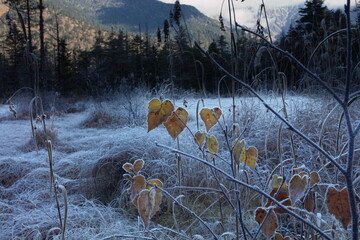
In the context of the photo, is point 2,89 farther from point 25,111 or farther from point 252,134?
point 252,134

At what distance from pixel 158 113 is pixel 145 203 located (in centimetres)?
18

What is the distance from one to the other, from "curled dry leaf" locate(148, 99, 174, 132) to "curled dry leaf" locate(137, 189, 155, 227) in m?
0.13

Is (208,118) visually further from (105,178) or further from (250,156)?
(105,178)

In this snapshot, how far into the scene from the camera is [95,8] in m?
90.2

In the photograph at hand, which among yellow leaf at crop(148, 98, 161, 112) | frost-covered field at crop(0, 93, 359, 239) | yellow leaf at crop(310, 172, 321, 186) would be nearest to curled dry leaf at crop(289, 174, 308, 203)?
yellow leaf at crop(310, 172, 321, 186)

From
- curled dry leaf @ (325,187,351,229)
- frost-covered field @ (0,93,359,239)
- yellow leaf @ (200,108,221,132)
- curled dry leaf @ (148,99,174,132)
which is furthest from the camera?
frost-covered field @ (0,93,359,239)

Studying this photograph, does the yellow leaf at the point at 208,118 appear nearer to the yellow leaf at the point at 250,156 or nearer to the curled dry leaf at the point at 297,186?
the yellow leaf at the point at 250,156

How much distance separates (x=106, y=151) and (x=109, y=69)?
638 inches

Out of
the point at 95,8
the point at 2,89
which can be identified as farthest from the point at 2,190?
the point at 95,8

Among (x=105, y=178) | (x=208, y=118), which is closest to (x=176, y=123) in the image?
(x=208, y=118)

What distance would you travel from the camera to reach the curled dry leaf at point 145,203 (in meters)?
0.53

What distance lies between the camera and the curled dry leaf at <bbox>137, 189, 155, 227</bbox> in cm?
53

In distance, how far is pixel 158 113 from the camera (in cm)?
58

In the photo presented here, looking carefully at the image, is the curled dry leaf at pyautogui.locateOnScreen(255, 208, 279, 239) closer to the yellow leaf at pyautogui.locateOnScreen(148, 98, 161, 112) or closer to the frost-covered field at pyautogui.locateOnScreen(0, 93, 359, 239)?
the yellow leaf at pyautogui.locateOnScreen(148, 98, 161, 112)
